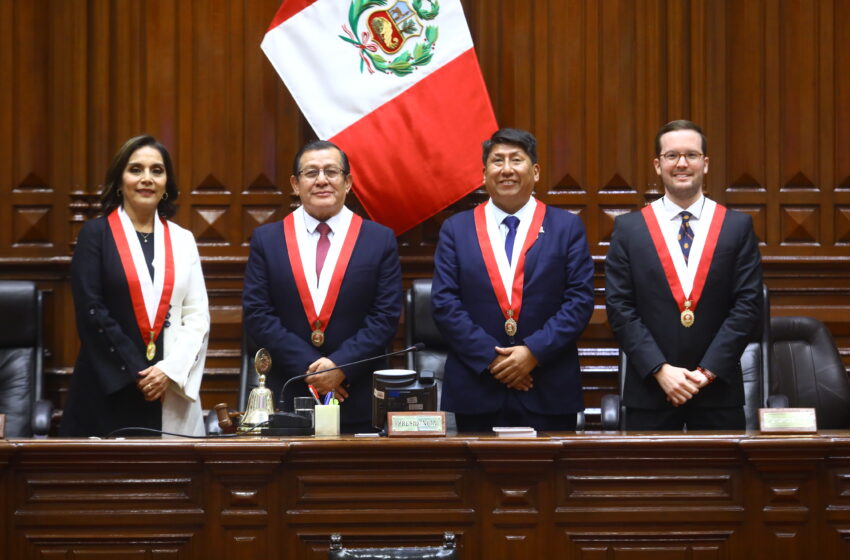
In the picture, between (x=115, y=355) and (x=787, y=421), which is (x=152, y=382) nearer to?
(x=115, y=355)

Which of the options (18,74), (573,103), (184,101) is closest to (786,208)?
(573,103)

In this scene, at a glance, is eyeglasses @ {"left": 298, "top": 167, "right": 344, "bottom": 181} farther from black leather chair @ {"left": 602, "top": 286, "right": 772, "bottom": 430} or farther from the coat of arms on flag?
black leather chair @ {"left": 602, "top": 286, "right": 772, "bottom": 430}

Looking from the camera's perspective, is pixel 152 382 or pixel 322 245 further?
pixel 322 245

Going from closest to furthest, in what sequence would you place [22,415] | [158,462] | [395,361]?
[158,462]
[22,415]
[395,361]

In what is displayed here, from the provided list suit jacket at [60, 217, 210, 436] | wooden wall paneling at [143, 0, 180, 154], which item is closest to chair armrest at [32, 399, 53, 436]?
suit jacket at [60, 217, 210, 436]

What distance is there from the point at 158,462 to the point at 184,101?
8.02ft

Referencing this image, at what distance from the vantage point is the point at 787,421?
266 cm

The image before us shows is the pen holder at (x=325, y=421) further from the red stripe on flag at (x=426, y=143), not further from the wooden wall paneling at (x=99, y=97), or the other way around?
the wooden wall paneling at (x=99, y=97)

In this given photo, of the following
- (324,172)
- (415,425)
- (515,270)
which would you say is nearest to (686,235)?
(515,270)

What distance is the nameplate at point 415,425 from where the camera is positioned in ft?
8.62

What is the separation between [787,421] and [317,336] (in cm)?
162

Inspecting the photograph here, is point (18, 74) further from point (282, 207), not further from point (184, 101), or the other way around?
point (282, 207)

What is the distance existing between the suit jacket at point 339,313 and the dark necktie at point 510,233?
425 millimetres

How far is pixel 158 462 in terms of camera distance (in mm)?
2508
